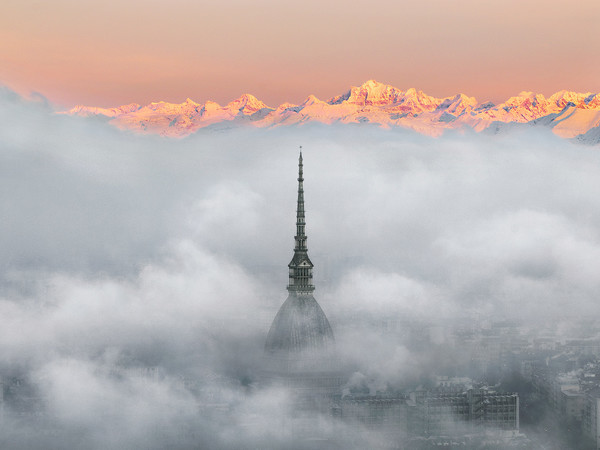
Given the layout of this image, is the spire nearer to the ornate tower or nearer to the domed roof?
the ornate tower

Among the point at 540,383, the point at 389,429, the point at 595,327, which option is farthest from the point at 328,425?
the point at 595,327

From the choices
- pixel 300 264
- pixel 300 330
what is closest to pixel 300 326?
pixel 300 330

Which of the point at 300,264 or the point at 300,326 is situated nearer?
the point at 300,264

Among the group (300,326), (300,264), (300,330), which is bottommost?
(300,330)

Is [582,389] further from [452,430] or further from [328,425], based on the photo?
[328,425]

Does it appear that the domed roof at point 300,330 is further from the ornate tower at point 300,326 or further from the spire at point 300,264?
the spire at point 300,264

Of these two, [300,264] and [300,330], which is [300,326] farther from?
[300,264]
